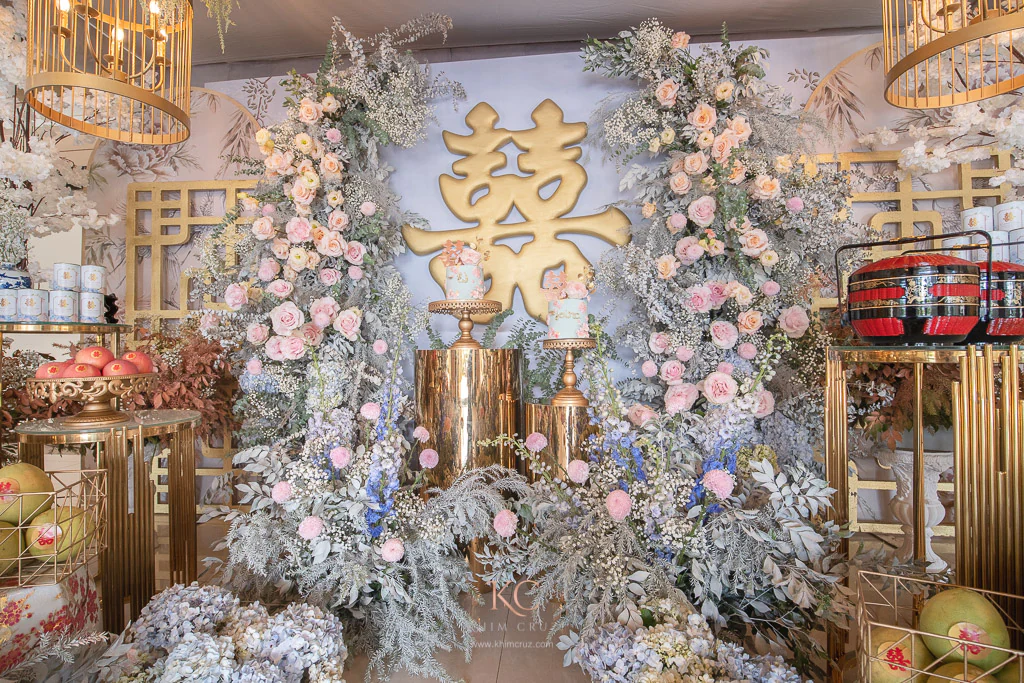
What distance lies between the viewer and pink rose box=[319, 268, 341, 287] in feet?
8.86

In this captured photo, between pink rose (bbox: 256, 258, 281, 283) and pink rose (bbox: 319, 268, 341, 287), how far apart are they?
214 mm

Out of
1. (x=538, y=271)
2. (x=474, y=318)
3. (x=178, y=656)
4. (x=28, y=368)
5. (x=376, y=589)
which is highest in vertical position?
(x=538, y=271)

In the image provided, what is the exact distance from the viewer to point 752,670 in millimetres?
1438

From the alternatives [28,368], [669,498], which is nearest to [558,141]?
[669,498]

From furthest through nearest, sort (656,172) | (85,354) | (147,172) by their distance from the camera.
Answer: (147,172), (656,172), (85,354)

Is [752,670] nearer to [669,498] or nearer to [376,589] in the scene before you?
[669,498]

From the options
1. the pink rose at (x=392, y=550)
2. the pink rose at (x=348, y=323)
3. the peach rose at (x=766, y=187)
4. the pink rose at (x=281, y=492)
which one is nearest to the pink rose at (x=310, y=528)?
the pink rose at (x=281, y=492)

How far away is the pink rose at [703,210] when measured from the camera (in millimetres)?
2455

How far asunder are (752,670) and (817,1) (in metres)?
3.15

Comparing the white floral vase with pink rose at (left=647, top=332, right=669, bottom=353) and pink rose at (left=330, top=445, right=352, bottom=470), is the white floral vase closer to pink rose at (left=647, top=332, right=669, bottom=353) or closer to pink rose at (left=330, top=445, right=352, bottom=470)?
pink rose at (left=330, top=445, right=352, bottom=470)

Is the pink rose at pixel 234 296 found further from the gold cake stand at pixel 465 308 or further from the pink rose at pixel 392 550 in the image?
the pink rose at pixel 392 550

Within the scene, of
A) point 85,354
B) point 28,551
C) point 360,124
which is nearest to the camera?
point 28,551

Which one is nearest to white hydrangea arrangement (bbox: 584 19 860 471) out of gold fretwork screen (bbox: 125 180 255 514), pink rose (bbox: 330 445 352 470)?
pink rose (bbox: 330 445 352 470)

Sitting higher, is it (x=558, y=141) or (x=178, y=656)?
(x=558, y=141)
